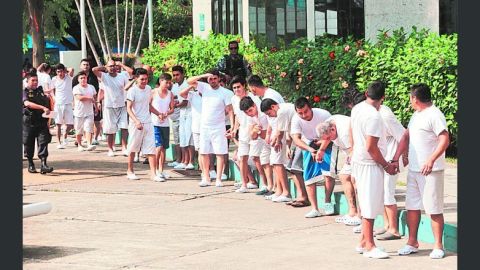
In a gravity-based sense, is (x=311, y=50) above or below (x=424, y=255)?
above

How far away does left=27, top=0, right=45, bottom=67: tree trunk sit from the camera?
90.5 ft

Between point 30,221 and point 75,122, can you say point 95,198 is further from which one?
point 75,122

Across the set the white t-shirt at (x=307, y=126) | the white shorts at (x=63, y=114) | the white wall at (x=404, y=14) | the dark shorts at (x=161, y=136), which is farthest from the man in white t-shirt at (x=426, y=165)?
the white shorts at (x=63, y=114)

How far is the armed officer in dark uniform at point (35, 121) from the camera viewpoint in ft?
59.1

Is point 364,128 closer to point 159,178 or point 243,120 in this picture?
point 243,120

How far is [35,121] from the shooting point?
18.3 m

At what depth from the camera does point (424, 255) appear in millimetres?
10445

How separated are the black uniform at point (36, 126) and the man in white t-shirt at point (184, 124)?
2093 millimetres

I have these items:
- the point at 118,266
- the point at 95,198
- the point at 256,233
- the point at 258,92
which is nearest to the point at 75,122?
the point at 95,198

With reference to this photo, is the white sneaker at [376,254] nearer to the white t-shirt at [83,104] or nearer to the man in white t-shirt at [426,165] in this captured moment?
the man in white t-shirt at [426,165]

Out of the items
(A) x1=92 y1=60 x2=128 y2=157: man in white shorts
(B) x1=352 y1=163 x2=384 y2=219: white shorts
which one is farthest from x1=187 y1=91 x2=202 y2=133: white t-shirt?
(B) x1=352 y1=163 x2=384 y2=219: white shorts

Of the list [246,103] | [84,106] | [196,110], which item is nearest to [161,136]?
[196,110]

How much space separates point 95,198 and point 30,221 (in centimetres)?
233

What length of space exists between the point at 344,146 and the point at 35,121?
735cm
